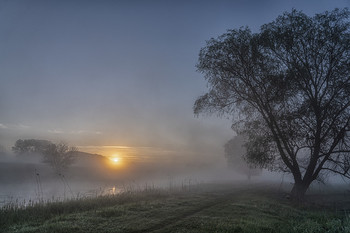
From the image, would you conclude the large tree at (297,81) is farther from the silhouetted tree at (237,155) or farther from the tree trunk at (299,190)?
the silhouetted tree at (237,155)

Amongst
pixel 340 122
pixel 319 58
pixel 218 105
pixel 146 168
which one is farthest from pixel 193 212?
pixel 146 168

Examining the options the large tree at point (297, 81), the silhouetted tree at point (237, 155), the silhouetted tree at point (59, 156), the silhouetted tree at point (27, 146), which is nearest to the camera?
the large tree at point (297, 81)

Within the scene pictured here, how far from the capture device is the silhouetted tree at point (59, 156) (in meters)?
66.7

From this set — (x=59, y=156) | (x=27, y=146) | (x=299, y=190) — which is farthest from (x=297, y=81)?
(x=27, y=146)

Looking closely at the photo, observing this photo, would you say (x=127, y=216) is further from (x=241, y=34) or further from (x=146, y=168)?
(x=146, y=168)

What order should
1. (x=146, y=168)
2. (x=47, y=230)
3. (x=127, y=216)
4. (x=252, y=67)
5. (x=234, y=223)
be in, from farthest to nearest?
(x=146, y=168) → (x=252, y=67) → (x=127, y=216) → (x=234, y=223) → (x=47, y=230)

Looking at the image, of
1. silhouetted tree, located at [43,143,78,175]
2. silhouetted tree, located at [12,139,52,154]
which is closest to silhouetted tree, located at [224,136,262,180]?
silhouetted tree, located at [43,143,78,175]

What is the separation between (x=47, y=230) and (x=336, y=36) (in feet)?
90.1

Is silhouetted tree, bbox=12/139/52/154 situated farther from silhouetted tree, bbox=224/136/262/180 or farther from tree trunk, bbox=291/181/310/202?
tree trunk, bbox=291/181/310/202

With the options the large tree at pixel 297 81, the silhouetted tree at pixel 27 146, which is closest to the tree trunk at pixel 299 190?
the large tree at pixel 297 81

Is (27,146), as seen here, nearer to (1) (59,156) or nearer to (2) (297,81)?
(1) (59,156)

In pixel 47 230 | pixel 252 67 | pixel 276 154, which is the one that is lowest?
pixel 47 230

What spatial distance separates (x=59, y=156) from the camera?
67.5 m

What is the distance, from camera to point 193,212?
43.7 feet
